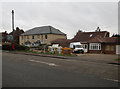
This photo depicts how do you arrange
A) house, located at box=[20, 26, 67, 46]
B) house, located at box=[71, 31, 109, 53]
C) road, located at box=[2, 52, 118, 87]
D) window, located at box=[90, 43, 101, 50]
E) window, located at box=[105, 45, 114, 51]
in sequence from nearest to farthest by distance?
road, located at box=[2, 52, 118, 87] → window, located at box=[105, 45, 114, 51] → window, located at box=[90, 43, 101, 50] → house, located at box=[71, 31, 109, 53] → house, located at box=[20, 26, 67, 46]

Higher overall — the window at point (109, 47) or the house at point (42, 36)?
the house at point (42, 36)

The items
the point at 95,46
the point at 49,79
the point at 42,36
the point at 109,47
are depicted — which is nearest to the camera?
the point at 49,79

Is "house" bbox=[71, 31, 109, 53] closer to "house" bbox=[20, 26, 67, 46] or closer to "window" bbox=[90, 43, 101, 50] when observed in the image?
"window" bbox=[90, 43, 101, 50]

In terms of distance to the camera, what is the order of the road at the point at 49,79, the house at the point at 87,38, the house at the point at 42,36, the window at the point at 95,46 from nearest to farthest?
1. the road at the point at 49,79
2. the window at the point at 95,46
3. the house at the point at 87,38
4. the house at the point at 42,36

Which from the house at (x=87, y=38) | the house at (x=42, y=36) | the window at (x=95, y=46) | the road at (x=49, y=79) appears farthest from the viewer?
the house at (x=42, y=36)

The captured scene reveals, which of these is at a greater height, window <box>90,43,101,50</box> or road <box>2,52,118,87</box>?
window <box>90,43,101,50</box>

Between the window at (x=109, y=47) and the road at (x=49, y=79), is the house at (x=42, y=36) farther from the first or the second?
the road at (x=49, y=79)

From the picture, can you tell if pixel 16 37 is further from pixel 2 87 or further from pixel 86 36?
pixel 2 87

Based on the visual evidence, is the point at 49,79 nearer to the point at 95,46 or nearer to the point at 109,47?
the point at 109,47

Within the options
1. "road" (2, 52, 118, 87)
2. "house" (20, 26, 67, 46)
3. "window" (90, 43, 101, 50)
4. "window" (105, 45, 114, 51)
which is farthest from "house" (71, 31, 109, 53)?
"road" (2, 52, 118, 87)

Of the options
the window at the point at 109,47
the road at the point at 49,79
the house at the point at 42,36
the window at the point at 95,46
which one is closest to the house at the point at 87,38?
the window at the point at 95,46

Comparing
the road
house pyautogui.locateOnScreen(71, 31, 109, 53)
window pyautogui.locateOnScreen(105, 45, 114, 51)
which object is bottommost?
the road

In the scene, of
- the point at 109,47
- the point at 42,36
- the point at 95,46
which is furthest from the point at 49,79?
the point at 42,36

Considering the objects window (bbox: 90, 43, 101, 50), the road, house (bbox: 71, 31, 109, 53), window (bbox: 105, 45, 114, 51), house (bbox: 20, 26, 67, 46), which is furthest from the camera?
house (bbox: 20, 26, 67, 46)
